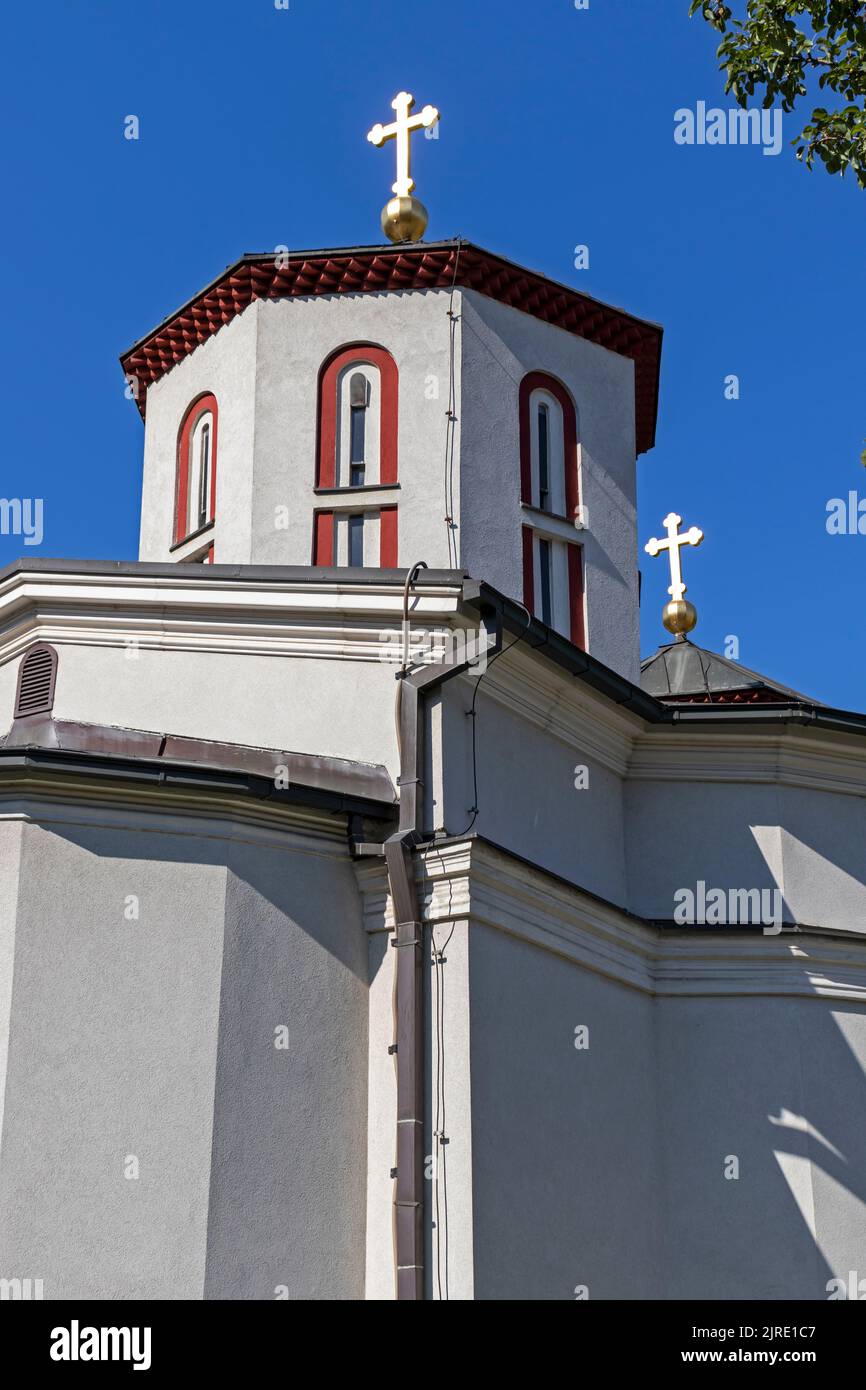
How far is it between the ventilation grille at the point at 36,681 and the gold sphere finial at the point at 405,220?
5.71 m

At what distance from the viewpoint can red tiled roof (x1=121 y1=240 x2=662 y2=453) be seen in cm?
1414

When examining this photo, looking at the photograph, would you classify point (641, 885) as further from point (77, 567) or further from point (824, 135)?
point (824, 135)

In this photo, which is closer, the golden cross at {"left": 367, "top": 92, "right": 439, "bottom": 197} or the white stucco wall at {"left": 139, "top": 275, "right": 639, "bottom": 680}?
the white stucco wall at {"left": 139, "top": 275, "right": 639, "bottom": 680}

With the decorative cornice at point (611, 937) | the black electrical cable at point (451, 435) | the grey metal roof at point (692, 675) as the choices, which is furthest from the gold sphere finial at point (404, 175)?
the decorative cornice at point (611, 937)

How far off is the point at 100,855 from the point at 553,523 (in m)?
5.75

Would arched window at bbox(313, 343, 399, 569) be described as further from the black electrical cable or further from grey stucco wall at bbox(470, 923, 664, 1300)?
grey stucco wall at bbox(470, 923, 664, 1300)

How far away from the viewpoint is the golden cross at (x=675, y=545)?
19062 mm

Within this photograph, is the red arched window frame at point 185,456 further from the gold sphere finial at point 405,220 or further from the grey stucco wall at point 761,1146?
the grey stucco wall at point 761,1146

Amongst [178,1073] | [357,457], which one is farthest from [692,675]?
[178,1073]

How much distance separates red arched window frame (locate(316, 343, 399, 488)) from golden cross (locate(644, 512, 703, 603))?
5.74 meters

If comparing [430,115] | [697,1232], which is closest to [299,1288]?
Answer: [697,1232]

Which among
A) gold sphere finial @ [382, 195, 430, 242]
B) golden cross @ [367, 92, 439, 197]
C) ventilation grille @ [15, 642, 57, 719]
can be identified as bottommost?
ventilation grille @ [15, 642, 57, 719]

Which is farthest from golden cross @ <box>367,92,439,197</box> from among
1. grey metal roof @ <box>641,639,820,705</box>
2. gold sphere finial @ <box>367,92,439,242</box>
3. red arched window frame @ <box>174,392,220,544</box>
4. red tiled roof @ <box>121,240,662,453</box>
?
grey metal roof @ <box>641,639,820,705</box>

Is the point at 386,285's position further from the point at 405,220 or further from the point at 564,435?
the point at 564,435
